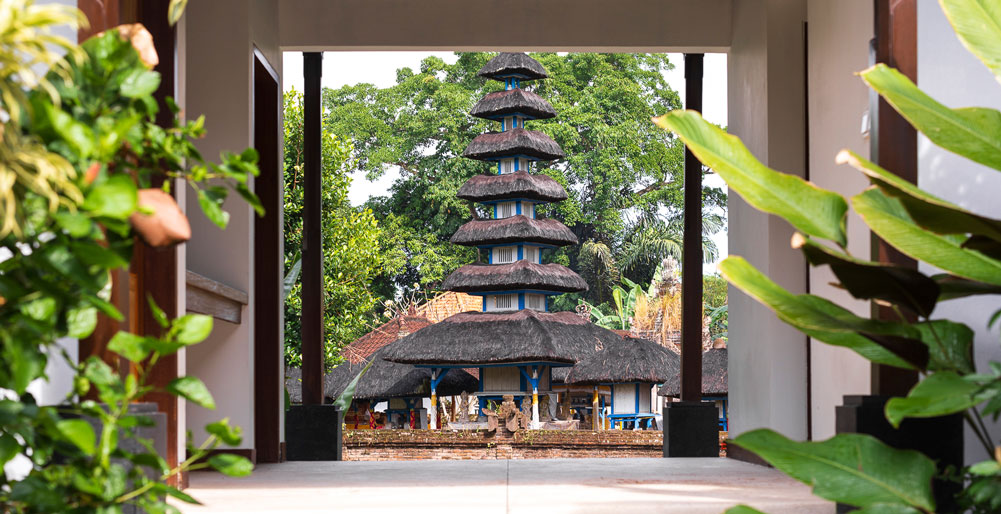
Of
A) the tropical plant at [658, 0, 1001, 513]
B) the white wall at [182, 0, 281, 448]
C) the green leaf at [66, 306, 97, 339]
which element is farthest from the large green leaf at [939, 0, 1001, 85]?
the white wall at [182, 0, 281, 448]

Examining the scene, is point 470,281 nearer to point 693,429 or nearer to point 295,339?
point 295,339

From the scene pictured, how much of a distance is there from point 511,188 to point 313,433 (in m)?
10.6

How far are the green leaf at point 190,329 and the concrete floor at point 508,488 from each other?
1.47 meters

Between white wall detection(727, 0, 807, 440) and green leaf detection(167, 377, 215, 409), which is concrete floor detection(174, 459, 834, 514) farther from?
green leaf detection(167, 377, 215, 409)

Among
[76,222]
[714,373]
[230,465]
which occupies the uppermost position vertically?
[76,222]

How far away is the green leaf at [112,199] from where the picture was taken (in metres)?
1.05

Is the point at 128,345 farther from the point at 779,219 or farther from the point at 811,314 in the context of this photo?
the point at 779,219

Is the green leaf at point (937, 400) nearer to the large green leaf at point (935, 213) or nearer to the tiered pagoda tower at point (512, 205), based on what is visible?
the large green leaf at point (935, 213)

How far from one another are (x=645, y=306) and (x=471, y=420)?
4443mm

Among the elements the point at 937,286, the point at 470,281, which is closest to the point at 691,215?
the point at 937,286

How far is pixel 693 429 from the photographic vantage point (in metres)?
5.43

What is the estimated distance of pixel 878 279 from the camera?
1694mm

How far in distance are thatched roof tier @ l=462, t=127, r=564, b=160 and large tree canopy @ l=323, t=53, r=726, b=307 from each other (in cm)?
672

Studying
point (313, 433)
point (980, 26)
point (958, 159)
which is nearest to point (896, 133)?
point (958, 159)
